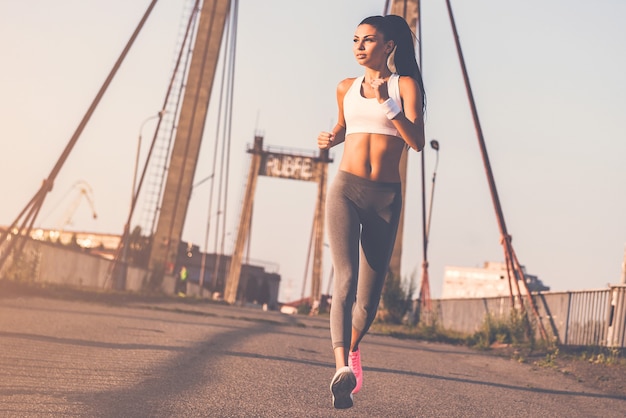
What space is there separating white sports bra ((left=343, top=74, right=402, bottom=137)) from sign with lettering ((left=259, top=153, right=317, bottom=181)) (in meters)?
57.5

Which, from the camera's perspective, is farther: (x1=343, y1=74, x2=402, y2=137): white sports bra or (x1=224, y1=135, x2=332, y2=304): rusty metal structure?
(x1=224, y1=135, x2=332, y2=304): rusty metal structure

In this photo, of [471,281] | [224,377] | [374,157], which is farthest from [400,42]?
[471,281]

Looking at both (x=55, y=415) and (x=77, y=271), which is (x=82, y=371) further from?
(x=77, y=271)

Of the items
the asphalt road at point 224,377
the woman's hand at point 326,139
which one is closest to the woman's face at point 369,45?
the woman's hand at point 326,139

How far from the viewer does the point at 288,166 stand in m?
62.3

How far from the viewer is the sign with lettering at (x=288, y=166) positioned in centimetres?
6184

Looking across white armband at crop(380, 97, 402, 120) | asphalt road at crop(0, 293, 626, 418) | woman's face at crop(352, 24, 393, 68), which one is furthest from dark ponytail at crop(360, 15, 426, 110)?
asphalt road at crop(0, 293, 626, 418)

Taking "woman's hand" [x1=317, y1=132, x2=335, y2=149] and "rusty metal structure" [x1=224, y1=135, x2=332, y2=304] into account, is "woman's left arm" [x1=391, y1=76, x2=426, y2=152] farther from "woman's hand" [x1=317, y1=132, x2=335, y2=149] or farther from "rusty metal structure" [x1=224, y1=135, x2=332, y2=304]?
"rusty metal structure" [x1=224, y1=135, x2=332, y2=304]

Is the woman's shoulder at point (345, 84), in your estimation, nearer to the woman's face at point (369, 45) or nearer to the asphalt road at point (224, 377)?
the woman's face at point (369, 45)

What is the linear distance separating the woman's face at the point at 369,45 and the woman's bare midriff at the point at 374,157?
0.33 m

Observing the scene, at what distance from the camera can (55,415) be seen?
592 cm

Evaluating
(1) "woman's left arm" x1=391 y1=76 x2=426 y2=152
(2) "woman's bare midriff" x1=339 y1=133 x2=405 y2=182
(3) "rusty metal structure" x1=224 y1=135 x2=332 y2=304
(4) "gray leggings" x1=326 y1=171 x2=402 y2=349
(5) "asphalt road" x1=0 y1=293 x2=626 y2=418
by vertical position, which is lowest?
(5) "asphalt road" x1=0 y1=293 x2=626 y2=418

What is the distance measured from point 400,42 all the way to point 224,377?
4.87 metres

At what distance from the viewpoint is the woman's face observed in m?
4.29
